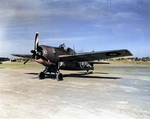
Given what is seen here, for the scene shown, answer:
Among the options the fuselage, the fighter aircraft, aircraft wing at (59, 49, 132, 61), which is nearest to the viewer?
aircraft wing at (59, 49, 132, 61)

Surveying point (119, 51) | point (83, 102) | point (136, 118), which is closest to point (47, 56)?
point (119, 51)

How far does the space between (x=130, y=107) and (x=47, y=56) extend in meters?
8.05

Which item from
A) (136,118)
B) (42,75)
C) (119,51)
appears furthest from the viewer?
(42,75)

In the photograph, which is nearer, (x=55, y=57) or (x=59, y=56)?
(x=55, y=57)

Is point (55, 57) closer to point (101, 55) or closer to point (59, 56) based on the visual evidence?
point (59, 56)

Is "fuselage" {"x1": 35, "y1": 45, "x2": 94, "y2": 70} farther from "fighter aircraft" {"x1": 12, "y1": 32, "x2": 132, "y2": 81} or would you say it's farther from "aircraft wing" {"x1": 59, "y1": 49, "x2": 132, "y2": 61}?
"aircraft wing" {"x1": 59, "y1": 49, "x2": 132, "y2": 61}

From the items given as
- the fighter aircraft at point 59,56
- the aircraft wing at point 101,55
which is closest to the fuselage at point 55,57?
the fighter aircraft at point 59,56

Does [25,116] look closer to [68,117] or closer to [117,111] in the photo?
[68,117]

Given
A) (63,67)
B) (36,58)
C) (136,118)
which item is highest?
(36,58)

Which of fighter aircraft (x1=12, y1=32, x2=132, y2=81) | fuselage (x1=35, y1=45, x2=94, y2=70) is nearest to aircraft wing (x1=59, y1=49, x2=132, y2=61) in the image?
fighter aircraft (x1=12, y1=32, x2=132, y2=81)

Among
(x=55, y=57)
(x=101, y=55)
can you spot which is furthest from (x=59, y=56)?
(x=101, y=55)

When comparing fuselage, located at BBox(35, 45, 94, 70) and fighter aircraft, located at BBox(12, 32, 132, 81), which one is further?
fuselage, located at BBox(35, 45, 94, 70)

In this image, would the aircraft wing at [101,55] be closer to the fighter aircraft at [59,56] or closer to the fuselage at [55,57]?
the fighter aircraft at [59,56]

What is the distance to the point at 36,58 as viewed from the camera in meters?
11.4
